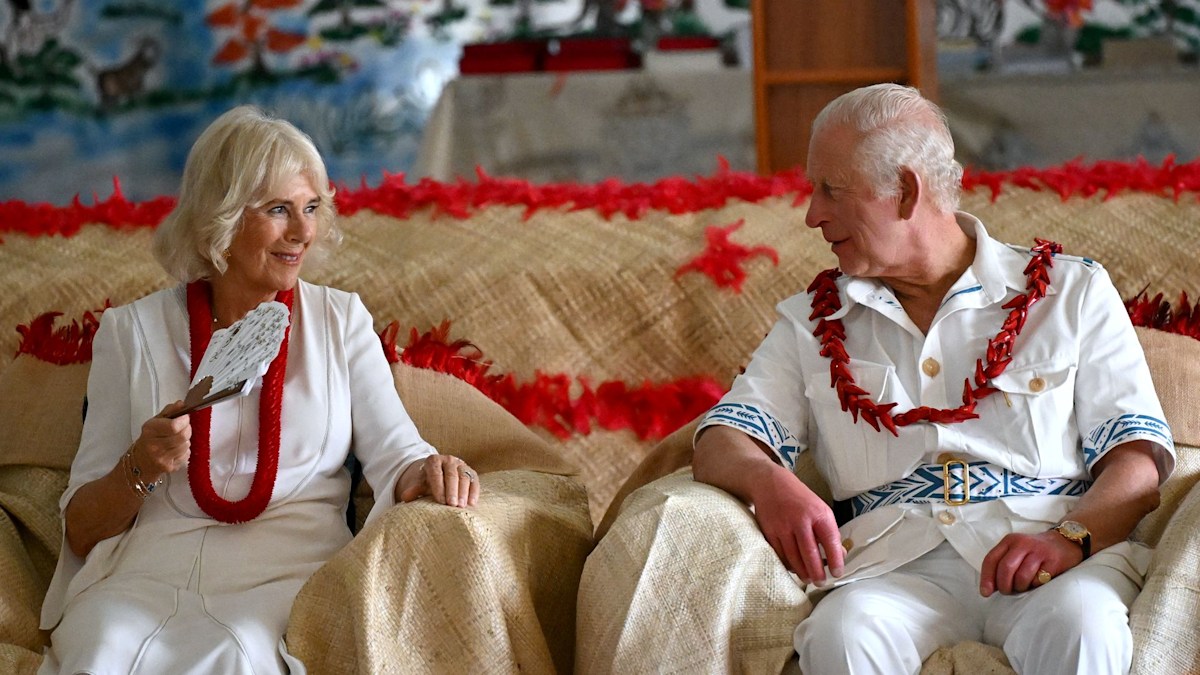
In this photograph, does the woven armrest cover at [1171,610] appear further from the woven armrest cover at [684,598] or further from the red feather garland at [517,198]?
the red feather garland at [517,198]

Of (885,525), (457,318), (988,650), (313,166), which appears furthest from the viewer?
(457,318)

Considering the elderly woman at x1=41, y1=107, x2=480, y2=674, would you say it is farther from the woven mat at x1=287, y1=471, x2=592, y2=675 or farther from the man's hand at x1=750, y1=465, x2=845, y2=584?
the man's hand at x1=750, y1=465, x2=845, y2=584

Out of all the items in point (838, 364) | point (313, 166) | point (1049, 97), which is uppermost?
point (313, 166)

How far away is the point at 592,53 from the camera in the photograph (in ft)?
21.1

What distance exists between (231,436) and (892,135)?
1.26 m

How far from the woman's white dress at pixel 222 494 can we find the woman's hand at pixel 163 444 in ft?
0.60

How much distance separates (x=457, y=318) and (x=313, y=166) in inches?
24.0

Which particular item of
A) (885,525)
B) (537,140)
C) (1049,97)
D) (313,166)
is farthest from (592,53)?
(885,525)

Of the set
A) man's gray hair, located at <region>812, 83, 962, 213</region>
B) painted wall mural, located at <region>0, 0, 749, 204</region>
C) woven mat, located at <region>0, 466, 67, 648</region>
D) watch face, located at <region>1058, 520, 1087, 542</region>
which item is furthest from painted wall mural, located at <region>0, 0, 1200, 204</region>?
watch face, located at <region>1058, 520, 1087, 542</region>

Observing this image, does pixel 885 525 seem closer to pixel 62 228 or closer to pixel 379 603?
pixel 379 603

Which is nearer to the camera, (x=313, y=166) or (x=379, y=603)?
(x=379, y=603)

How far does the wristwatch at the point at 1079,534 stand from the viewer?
221cm

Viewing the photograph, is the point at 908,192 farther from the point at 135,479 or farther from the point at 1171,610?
the point at 135,479

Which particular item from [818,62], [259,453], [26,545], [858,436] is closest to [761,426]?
[858,436]
